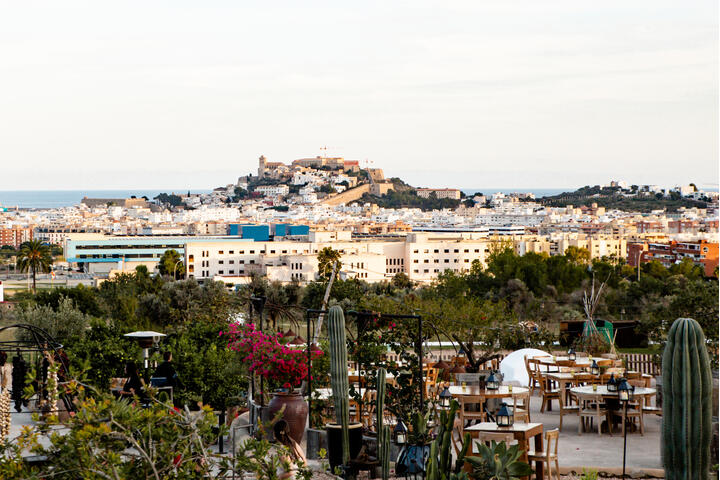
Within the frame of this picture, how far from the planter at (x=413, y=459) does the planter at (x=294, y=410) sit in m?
1.51

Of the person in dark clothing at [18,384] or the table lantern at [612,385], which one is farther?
the person in dark clothing at [18,384]

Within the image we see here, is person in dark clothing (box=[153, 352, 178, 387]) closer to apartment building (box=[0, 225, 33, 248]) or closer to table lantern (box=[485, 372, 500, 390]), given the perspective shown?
table lantern (box=[485, 372, 500, 390])

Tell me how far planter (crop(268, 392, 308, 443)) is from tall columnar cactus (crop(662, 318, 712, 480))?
3756 millimetres

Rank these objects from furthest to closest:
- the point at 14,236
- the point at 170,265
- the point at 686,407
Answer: the point at 14,236, the point at 170,265, the point at 686,407

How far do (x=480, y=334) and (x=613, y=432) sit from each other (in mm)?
5862

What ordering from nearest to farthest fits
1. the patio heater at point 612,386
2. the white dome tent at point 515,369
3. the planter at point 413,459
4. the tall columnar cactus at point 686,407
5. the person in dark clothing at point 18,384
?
the tall columnar cactus at point 686,407
the planter at point 413,459
the patio heater at point 612,386
the person in dark clothing at point 18,384
the white dome tent at point 515,369

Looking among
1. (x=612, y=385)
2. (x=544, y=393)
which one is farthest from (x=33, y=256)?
(x=612, y=385)

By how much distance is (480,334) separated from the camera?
14477 mm

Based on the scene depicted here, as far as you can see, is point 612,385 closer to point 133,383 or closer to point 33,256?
point 133,383

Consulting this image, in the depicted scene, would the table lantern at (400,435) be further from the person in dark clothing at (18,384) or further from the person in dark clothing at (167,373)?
the person in dark clothing at (18,384)

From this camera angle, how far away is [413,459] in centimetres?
615

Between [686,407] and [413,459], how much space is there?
2193 mm

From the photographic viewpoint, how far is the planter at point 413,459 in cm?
612

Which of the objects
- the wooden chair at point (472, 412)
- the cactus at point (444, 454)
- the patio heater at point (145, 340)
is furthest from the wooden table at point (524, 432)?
the patio heater at point (145, 340)
